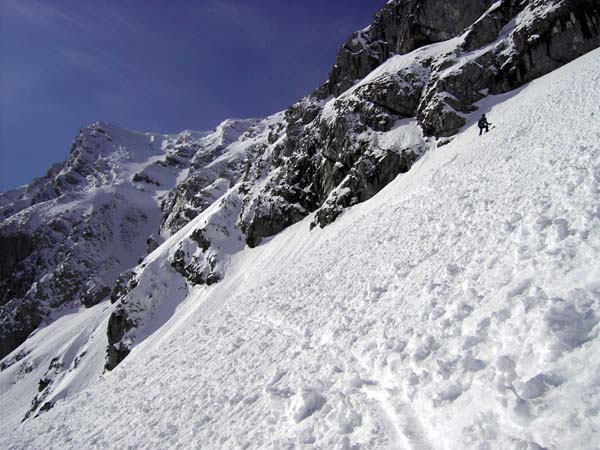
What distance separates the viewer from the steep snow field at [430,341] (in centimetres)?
535

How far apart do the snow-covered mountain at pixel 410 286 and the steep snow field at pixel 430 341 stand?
0.16 ft

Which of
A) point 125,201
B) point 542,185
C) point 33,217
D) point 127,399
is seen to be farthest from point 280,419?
point 33,217

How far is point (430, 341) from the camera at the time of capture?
302 inches

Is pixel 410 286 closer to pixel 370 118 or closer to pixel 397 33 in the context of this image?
pixel 370 118

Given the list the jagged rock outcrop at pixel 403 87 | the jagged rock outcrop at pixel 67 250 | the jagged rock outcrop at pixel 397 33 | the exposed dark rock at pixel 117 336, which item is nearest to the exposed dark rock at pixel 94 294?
the jagged rock outcrop at pixel 67 250

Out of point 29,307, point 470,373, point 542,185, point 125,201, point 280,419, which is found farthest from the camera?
point 125,201

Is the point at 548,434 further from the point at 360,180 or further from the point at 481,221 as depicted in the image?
the point at 360,180

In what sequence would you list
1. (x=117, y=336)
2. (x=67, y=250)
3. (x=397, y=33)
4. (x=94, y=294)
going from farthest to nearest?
(x=67, y=250) → (x=94, y=294) → (x=397, y=33) → (x=117, y=336)

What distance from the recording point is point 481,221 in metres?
12.1

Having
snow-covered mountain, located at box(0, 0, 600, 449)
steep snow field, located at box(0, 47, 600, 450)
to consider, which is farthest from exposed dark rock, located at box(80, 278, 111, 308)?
steep snow field, located at box(0, 47, 600, 450)

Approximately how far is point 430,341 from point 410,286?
3.63m

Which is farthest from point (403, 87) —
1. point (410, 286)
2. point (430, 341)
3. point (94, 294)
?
point (94, 294)

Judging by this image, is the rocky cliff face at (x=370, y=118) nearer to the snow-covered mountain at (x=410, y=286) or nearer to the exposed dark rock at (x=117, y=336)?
the exposed dark rock at (x=117, y=336)

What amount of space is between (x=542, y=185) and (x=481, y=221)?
6.96 feet
